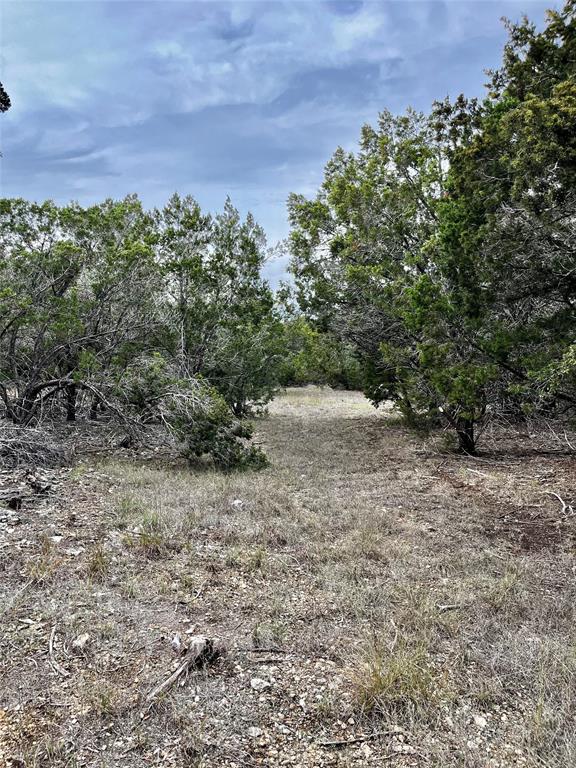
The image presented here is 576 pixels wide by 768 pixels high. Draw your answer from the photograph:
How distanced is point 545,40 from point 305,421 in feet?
42.0

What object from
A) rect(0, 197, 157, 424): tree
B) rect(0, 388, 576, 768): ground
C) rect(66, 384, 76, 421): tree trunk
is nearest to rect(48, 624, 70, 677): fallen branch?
rect(0, 388, 576, 768): ground

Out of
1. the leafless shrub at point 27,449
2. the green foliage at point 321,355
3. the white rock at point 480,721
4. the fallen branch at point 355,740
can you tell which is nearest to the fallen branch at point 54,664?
the fallen branch at point 355,740

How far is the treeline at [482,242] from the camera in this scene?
5.58m

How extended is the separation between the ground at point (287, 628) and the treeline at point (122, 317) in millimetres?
2506

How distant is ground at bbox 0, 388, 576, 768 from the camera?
2400 millimetres

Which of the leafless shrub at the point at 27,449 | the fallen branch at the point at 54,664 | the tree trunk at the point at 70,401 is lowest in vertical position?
the fallen branch at the point at 54,664

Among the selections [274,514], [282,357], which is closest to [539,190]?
[274,514]

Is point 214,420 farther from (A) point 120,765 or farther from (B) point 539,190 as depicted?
(A) point 120,765

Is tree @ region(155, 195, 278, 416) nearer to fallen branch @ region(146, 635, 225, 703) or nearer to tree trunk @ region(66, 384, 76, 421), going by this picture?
tree trunk @ region(66, 384, 76, 421)

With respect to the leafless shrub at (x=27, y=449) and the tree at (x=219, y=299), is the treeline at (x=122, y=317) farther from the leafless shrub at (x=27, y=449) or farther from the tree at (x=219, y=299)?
the leafless shrub at (x=27, y=449)

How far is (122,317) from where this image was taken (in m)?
10.2

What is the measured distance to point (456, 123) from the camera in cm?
738

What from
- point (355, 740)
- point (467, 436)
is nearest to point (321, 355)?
point (467, 436)

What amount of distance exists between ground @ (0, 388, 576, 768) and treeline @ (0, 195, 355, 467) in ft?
8.22
